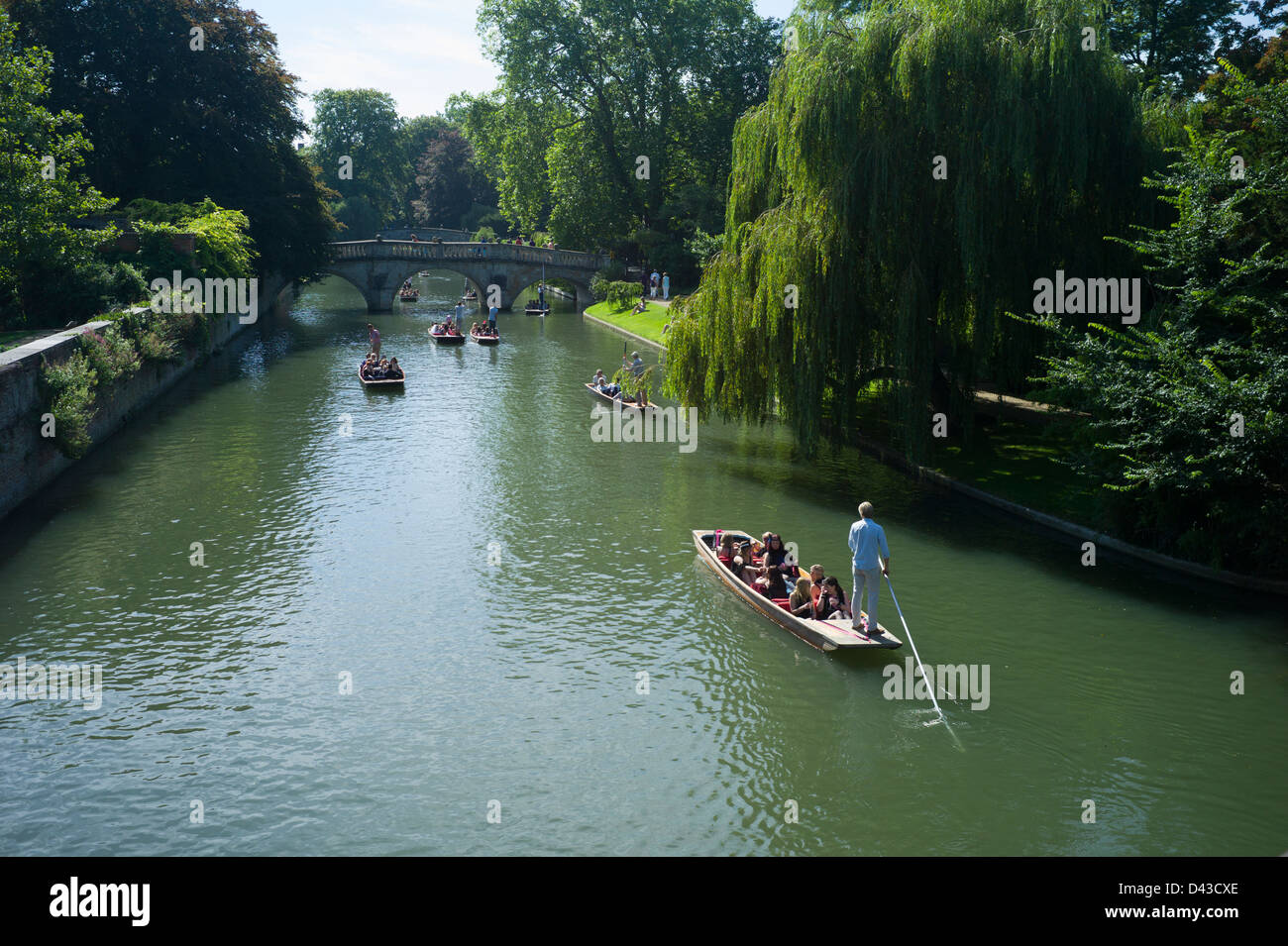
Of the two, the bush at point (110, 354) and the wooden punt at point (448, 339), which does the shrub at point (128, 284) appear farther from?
the wooden punt at point (448, 339)

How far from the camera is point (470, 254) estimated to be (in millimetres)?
66250

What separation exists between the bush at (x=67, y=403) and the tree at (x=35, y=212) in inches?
359

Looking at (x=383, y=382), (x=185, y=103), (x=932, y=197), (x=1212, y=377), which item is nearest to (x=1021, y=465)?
(x=932, y=197)

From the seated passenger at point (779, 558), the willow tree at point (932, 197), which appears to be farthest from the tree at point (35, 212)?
the seated passenger at point (779, 558)

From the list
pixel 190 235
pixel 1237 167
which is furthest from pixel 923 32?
pixel 190 235

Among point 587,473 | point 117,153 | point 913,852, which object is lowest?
point 913,852

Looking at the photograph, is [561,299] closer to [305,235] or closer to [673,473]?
[305,235]

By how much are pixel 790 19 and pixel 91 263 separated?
2263 centimetres

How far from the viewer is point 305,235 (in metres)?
56.1

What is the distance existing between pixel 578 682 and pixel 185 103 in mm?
46477
